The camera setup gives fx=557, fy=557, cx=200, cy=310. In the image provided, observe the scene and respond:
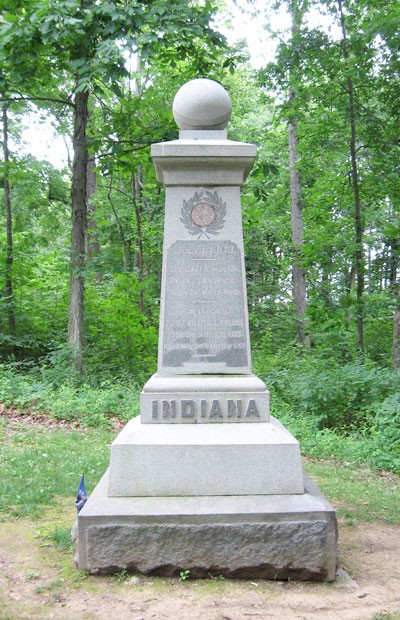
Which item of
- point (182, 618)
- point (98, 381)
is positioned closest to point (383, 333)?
point (98, 381)

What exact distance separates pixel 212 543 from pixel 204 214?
2.36m

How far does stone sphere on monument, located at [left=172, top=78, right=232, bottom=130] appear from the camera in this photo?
437cm

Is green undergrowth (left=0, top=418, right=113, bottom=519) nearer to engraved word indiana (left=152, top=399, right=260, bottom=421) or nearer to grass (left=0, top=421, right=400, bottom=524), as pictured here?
grass (left=0, top=421, right=400, bottom=524)

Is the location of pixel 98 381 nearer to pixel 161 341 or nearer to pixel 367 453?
pixel 367 453

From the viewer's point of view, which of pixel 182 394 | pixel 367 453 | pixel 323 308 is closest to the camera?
pixel 182 394

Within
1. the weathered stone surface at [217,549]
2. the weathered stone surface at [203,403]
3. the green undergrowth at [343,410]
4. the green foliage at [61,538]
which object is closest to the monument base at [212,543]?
the weathered stone surface at [217,549]

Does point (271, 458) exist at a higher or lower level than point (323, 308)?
lower

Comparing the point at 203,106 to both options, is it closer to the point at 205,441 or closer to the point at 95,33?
the point at 205,441

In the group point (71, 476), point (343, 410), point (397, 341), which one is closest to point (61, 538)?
point (71, 476)

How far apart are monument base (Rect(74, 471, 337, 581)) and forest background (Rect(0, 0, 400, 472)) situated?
11.6 feet

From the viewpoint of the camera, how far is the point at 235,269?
169 inches

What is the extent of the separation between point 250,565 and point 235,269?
208 cm

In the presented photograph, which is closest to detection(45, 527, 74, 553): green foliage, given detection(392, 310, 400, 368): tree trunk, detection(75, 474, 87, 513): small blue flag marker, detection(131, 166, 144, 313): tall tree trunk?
detection(75, 474, 87, 513): small blue flag marker

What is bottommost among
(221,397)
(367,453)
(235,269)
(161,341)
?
(367,453)
